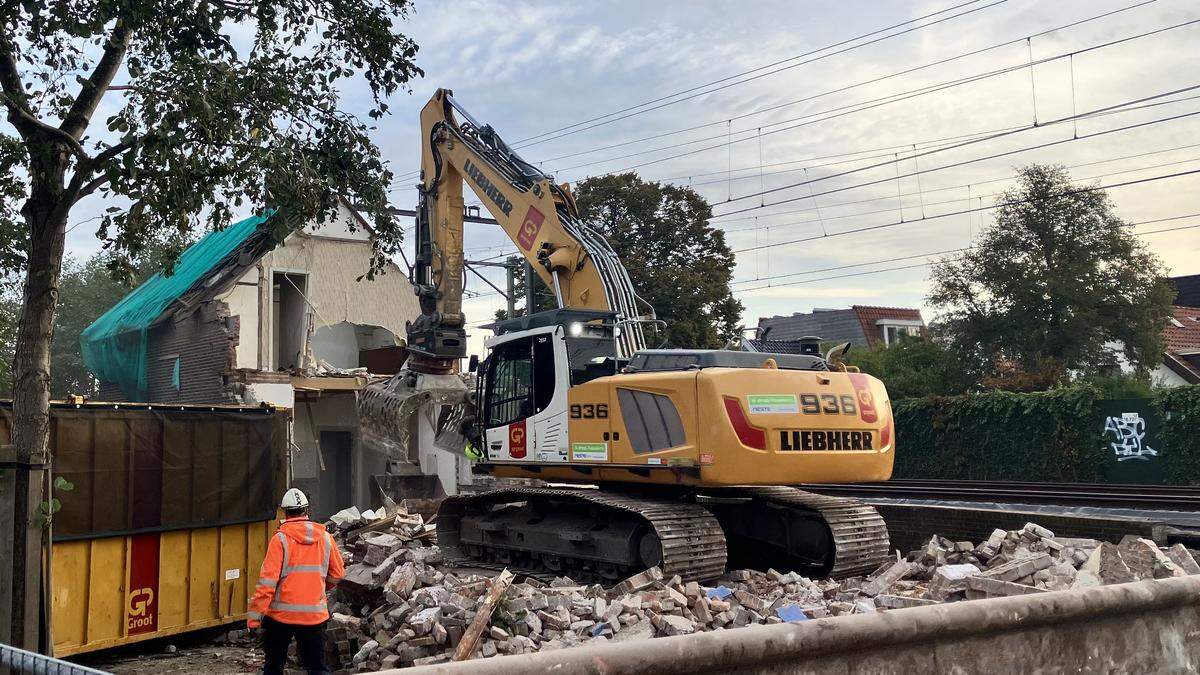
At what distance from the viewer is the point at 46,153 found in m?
7.14

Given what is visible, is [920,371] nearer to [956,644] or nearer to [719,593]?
[719,593]

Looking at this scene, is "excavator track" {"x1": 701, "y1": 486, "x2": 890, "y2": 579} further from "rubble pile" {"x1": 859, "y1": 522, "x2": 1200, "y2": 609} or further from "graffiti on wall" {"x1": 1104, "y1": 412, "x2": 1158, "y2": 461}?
"graffiti on wall" {"x1": 1104, "y1": 412, "x2": 1158, "y2": 461}

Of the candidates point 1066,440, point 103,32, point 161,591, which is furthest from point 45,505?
point 1066,440

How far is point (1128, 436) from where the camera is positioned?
24.0 m

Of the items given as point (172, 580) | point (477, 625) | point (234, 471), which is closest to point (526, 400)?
point (234, 471)

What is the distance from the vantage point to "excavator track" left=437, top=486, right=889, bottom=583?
419 inches

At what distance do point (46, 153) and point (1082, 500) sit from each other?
15246 mm

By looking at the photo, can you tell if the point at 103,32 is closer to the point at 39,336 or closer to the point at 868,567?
the point at 39,336

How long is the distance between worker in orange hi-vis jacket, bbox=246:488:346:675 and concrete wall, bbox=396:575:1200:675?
394 cm

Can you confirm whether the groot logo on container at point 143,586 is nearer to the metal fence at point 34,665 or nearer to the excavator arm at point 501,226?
the excavator arm at point 501,226

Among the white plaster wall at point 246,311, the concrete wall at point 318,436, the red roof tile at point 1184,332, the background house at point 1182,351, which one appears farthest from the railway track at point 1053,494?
the red roof tile at point 1184,332

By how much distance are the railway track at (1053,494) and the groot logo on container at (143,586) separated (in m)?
8.71

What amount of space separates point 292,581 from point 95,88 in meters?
3.88

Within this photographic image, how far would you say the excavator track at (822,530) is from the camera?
11086 millimetres
